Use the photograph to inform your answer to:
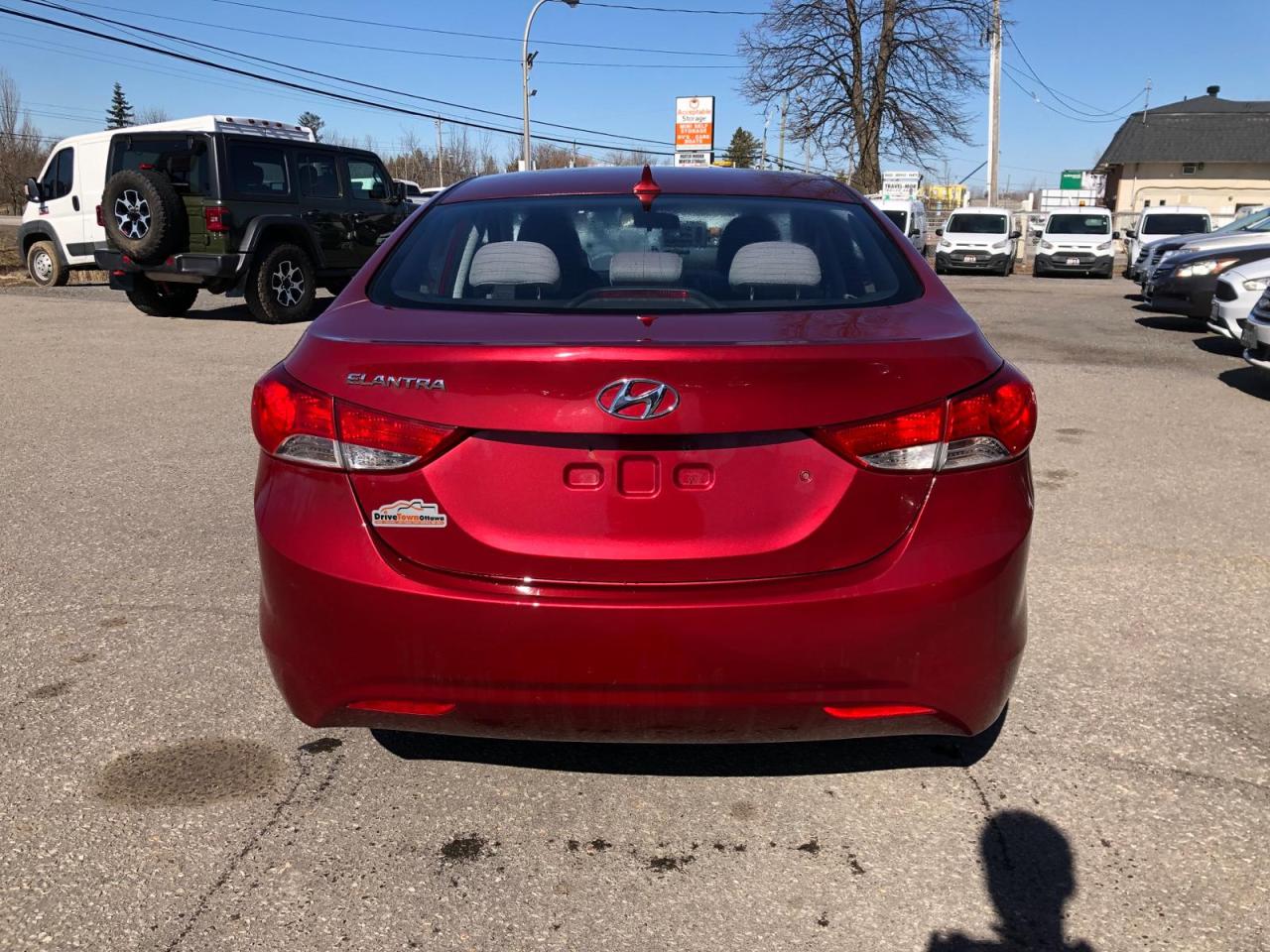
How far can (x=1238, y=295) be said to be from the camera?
33.0 ft

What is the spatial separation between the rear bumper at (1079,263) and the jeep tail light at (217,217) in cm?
2039

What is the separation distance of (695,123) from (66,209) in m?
38.3

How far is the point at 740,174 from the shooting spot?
3.48m

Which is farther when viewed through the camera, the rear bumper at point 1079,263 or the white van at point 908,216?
the white van at point 908,216

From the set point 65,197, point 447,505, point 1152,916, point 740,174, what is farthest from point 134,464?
point 65,197

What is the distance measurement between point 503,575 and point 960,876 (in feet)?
4.14

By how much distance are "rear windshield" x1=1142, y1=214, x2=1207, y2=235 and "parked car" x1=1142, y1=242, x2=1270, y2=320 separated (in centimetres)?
1295

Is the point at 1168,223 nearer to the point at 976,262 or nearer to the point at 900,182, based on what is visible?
the point at 976,262

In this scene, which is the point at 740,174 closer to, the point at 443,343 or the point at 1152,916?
the point at 443,343

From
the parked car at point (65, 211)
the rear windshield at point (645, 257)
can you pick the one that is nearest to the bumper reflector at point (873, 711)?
the rear windshield at point (645, 257)

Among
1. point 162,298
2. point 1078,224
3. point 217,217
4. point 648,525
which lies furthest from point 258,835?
point 1078,224

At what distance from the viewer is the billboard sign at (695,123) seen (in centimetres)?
5028

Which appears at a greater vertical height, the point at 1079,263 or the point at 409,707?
the point at 1079,263

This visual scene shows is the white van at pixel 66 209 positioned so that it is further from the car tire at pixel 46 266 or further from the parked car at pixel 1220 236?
the parked car at pixel 1220 236
